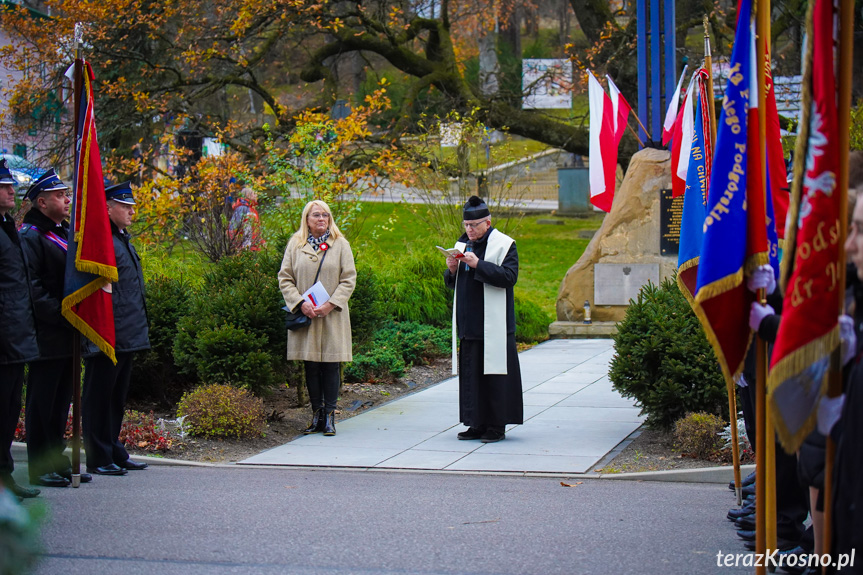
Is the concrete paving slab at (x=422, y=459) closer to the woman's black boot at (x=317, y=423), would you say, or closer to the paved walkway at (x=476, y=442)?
the paved walkway at (x=476, y=442)

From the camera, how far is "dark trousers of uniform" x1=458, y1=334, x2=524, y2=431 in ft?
26.3

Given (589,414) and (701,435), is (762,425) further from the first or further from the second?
(589,414)

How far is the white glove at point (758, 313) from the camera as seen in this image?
4.09m

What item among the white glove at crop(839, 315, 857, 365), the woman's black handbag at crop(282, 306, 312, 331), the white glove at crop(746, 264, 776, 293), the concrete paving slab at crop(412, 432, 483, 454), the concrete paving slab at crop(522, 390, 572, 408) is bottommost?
the concrete paving slab at crop(522, 390, 572, 408)

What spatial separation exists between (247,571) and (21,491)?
1.85 meters

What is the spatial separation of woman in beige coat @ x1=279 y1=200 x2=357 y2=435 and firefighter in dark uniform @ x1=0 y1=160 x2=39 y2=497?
250 centimetres

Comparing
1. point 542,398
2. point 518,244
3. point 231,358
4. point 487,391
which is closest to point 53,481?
point 231,358

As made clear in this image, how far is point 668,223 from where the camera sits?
1395 cm

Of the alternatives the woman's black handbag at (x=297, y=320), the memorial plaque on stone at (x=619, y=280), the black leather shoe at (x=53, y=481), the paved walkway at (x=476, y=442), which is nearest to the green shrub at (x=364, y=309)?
the paved walkway at (x=476, y=442)

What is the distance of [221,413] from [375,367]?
132 inches

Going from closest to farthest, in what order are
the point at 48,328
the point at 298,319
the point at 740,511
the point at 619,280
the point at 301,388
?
the point at 740,511
the point at 48,328
the point at 298,319
the point at 301,388
the point at 619,280

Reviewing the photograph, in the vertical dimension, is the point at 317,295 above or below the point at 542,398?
above

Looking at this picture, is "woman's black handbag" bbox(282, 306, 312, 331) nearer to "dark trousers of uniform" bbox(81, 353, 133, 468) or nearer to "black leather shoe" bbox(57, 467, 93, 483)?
"dark trousers of uniform" bbox(81, 353, 133, 468)

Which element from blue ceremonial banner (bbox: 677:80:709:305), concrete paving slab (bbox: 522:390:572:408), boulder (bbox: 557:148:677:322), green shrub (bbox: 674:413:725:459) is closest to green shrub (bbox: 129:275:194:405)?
concrete paving slab (bbox: 522:390:572:408)
